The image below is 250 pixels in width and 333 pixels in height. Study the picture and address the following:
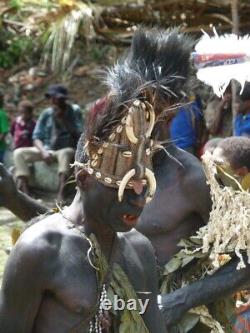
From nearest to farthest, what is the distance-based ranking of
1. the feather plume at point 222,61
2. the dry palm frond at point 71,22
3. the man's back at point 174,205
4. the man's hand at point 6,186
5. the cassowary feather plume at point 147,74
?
1. the cassowary feather plume at point 147,74
2. the man's hand at point 6,186
3. the man's back at point 174,205
4. the feather plume at point 222,61
5. the dry palm frond at point 71,22

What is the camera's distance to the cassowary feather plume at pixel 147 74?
2.99 meters

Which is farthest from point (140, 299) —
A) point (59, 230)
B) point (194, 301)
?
point (194, 301)

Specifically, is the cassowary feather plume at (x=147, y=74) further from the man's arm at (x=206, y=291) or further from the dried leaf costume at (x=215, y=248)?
the man's arm at (x=206, y=291)

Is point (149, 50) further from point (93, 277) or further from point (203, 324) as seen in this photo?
point (203, 324)

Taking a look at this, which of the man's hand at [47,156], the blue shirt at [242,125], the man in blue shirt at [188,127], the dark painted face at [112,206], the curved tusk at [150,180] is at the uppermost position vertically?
the curved tusk at [150,180]

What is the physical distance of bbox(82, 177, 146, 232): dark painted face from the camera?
2975 millimetres

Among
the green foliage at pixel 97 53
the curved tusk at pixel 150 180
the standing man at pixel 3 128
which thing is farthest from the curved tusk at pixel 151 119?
the green foliage at pixel 97 53

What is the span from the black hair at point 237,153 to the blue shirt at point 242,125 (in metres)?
2.60

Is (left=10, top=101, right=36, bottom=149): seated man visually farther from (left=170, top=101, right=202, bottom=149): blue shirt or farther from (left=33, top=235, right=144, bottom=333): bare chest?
(left=33, top=235, right=144, bottom=333): bare chest

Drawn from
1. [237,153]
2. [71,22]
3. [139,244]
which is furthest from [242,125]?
[139,244]

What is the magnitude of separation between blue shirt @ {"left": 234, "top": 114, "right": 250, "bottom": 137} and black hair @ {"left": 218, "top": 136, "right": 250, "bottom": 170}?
2.60 m

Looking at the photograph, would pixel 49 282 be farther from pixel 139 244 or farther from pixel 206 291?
pixel 206 291

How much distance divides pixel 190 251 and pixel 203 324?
0.35 meters

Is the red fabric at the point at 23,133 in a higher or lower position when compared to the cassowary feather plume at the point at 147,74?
lower
